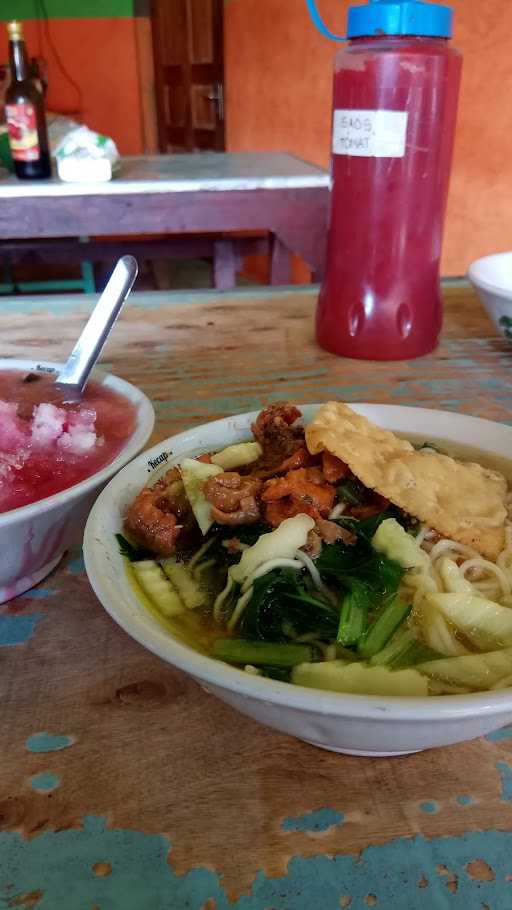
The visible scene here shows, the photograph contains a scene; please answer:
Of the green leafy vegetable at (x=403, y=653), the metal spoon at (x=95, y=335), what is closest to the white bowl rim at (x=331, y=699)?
the green leafy vegetable at (x=403, y=653)

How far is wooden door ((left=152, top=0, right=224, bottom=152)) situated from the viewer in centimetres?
499

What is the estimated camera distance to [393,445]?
29.1 inches

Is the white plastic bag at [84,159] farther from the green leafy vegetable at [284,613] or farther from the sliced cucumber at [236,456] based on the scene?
the green leafy vegetable at [284,613]

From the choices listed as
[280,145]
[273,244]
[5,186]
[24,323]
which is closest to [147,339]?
[24,323]

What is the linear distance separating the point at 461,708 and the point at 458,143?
324 centimetres

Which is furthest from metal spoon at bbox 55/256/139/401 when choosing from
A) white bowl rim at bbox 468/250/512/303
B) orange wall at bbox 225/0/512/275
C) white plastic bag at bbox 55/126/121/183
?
orange wall at bbox 225/0/512/275

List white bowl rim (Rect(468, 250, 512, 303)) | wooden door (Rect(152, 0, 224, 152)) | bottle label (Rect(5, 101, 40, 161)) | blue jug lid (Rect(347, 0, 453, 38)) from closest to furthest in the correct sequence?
blue jug lid (Rect(347, 0, 453, 38))
white bowl rim (Rect(468, 250, 512, 303))
bottle label (Rect(5, 101, 40, 161))
wooden door (Rect(152, 0, 224, 152))

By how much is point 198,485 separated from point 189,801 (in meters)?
0.29

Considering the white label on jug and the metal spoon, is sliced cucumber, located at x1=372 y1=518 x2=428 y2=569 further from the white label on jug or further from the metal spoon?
the white label on jug

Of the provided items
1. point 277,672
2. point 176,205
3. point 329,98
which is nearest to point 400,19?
point 277,672

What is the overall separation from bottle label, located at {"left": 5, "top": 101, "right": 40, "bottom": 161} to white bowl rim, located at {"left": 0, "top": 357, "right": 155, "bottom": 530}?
214 centimetres

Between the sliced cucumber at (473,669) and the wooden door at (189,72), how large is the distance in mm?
5343

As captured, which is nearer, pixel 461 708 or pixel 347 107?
pixel 461 708

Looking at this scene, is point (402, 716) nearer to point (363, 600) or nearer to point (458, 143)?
point (363, 600)
